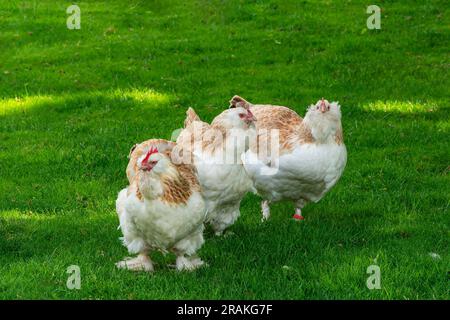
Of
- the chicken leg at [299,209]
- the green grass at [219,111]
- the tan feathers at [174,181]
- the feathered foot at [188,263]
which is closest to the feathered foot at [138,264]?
the green grass at [219,111]

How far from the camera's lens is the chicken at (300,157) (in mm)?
8672

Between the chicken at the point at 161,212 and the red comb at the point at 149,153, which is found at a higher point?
the red comb at the point at 149,153

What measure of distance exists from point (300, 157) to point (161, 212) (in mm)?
2254

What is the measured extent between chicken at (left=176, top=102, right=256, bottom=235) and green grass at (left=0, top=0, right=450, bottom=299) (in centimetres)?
51

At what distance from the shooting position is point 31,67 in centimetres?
1570

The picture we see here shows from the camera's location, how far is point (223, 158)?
800 cm

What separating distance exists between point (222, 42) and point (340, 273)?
1015cm
